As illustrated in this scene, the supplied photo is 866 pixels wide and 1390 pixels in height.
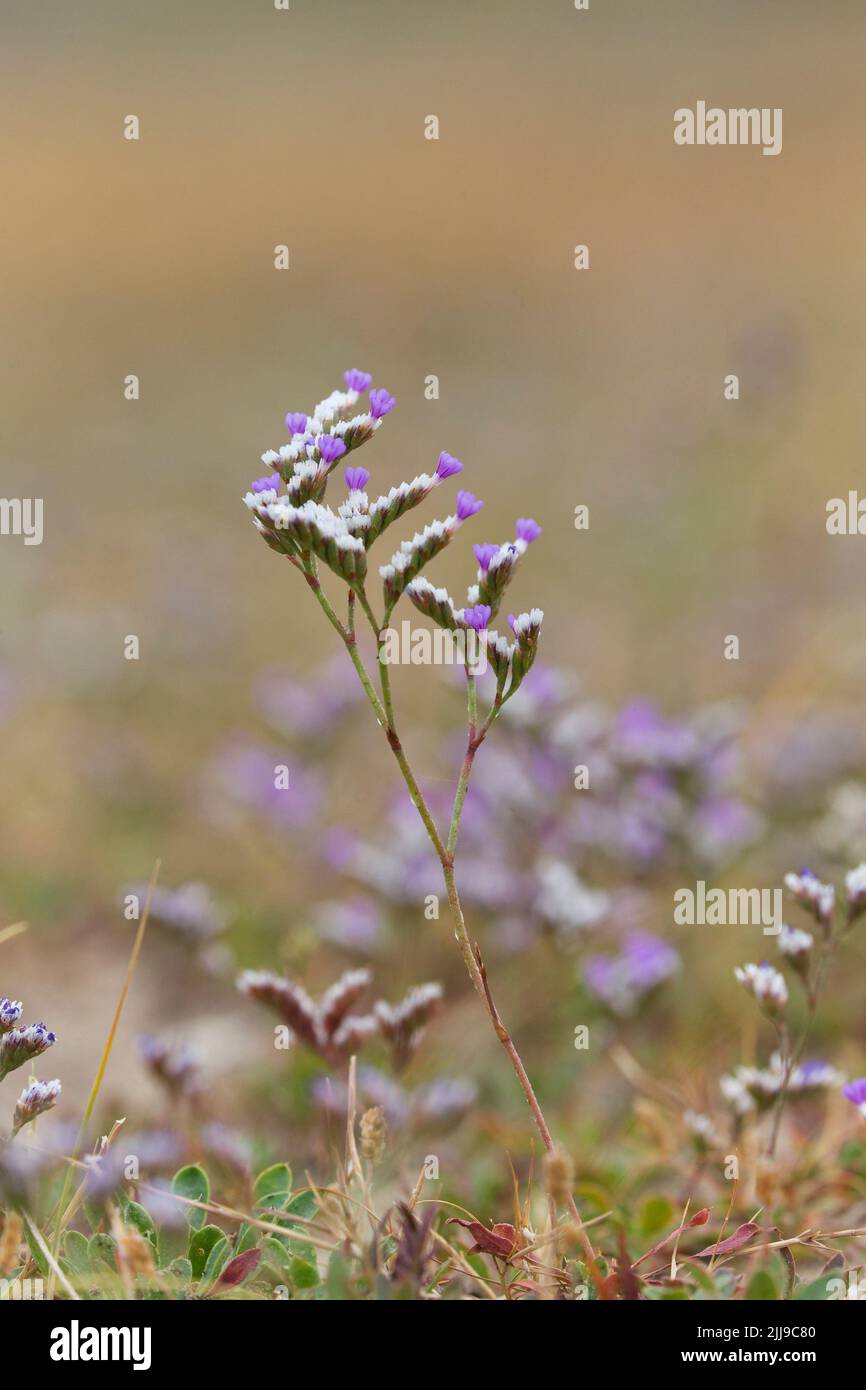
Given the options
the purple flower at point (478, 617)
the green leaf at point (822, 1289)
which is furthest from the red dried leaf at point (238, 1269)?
the purple flower at point (478, 617)

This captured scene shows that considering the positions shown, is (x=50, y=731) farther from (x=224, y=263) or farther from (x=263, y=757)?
(x=224, y=263)

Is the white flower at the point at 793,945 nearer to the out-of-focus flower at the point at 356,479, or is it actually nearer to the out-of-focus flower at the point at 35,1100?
the out-of-focus flower at the point at 356,479

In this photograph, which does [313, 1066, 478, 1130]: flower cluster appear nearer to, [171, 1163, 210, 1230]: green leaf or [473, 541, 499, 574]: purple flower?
[171, 1163, 210, 1230]: green leaf

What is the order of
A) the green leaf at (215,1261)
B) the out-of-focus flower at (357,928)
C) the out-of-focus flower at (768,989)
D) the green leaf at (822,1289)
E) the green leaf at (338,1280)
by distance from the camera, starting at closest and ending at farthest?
the green leaf at (338,1280), the green leaf at (822,1289), the green leaf at (215,1261), the out-of-focus flower at (768,989), the out-of-focus flower at (357,928)

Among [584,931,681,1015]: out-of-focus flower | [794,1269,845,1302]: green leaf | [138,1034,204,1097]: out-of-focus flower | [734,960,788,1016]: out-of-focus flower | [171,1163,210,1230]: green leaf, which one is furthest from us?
[584,931,681,1015]: out-of-focus flower

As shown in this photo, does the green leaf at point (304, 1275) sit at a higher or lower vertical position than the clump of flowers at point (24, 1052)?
lower

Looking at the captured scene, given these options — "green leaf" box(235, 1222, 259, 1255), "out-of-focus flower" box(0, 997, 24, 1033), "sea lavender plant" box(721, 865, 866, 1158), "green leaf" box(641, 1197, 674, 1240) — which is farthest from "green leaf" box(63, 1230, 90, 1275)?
"sea lavender plant" box(721, 865, 866, 1158)
